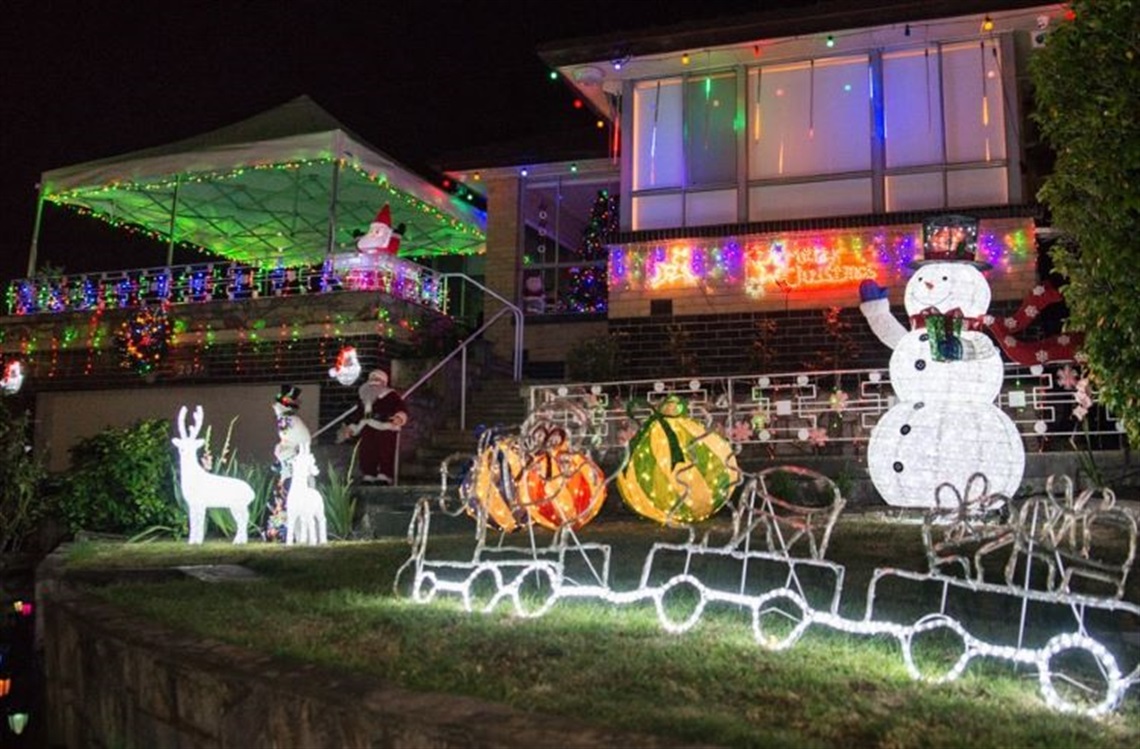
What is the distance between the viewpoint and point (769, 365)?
1424 centimetres

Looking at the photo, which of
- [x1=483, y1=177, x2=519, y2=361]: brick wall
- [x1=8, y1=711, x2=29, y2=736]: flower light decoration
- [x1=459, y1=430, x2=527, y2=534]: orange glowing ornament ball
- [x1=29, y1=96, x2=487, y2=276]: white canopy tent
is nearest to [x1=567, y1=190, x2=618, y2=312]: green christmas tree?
[x1=483, y1=177, x2=519, y2=361]: brick wall

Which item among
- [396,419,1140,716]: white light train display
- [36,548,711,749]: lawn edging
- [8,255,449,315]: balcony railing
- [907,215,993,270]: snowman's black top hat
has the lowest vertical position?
[36,548,711,749]: lawn edging

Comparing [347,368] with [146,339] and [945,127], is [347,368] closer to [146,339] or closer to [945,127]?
[146,339]

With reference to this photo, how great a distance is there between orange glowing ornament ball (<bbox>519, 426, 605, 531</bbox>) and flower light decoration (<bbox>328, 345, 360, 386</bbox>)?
753cm

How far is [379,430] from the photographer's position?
1255cm

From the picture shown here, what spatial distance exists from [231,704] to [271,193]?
732 inches

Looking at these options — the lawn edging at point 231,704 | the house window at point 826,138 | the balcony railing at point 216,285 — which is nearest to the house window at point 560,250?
the balcony railing at point 216,285

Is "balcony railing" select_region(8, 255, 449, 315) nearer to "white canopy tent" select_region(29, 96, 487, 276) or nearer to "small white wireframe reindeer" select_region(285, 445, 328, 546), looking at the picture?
"white canopy tent" select_region(29, 96, 487, 276)

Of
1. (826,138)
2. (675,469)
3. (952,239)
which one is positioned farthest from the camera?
(826,138)

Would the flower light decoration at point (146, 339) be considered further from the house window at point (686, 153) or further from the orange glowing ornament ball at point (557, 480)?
the orange glowing ornament ball at point (557, 480)

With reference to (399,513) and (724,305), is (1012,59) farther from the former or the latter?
(399,513)

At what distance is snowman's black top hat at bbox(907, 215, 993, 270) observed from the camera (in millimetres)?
7848

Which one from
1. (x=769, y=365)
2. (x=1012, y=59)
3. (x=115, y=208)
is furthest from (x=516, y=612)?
(x=115, y=208)

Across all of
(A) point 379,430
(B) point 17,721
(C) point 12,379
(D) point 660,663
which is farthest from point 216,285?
(D) point 660,663
